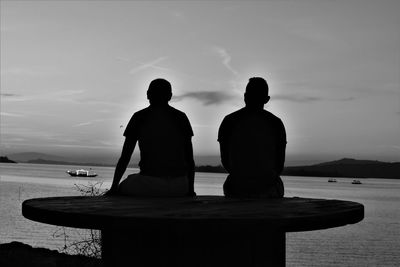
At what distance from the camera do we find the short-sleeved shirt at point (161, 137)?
4078mm

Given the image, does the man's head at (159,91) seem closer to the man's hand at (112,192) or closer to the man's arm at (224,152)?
→ the man's arm at (224,152)

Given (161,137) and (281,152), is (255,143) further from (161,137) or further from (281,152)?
(161,137)

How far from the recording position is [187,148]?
4.20 meters

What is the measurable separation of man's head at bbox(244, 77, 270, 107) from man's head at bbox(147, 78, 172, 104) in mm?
633

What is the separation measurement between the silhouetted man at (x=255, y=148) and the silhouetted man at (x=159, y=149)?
0.36 meters

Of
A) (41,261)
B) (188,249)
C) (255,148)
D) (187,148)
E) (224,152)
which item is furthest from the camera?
(41,261)

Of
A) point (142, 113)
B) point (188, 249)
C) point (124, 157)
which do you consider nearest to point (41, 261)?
point (124, 157)

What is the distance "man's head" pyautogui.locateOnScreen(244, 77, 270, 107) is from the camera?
4.07 m

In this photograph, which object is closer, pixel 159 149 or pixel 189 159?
pixel 159 149

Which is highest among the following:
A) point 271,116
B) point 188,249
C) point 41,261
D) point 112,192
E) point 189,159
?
point 271,116

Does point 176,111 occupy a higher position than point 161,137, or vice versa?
point 176,111

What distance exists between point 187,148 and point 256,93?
2.28 ft

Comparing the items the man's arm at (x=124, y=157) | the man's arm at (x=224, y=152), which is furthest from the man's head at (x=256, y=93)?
the man's arm at (x=124, y=157)

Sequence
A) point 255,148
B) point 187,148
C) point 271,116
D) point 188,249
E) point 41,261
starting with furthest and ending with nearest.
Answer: point 41,261 < point 187,148 < point 271,116 < point 255,148 < point 188,249
